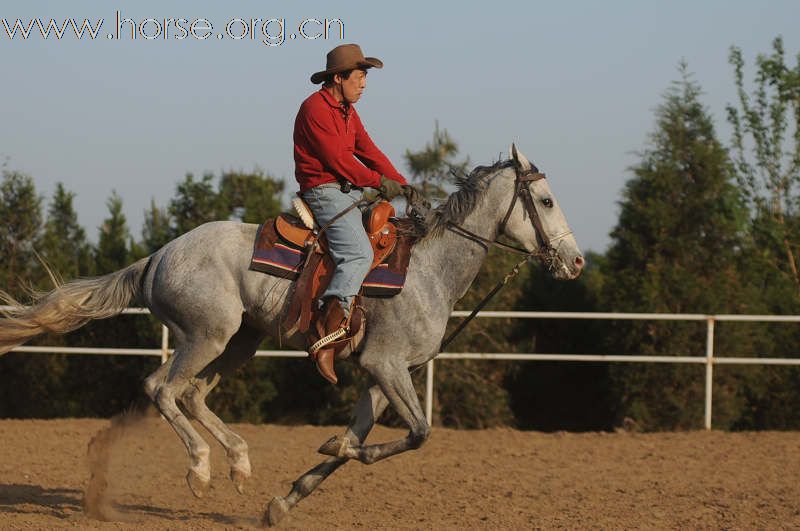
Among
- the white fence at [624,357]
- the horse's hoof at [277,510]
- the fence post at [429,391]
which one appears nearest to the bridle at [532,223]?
the horse's hoof at [277,510]

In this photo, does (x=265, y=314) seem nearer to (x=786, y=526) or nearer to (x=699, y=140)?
(x=786, y=526)

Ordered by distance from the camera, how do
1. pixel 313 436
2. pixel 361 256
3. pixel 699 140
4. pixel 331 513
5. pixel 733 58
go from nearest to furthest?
1. pixel 361 256
2. pixel 331 513
3. pixel 313 436
4. pixel 699 140
5. pixel 733 58

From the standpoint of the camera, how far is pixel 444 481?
26.0 feet

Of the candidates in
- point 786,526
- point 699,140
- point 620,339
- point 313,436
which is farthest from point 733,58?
point 786,526

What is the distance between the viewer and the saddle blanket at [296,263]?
5.69 m

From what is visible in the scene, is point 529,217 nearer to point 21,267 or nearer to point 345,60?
point 345,60

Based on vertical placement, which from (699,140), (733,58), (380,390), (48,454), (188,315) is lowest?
(48,454)

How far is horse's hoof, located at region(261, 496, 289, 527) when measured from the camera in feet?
19.3

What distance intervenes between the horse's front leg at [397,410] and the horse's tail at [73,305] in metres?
1.69

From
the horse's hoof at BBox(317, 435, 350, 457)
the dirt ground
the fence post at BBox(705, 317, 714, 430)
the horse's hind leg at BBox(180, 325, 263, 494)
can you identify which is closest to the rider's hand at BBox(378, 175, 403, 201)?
the horse's hind leg at BBox(180, 325, 263, 494)

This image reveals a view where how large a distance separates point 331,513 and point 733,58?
11.6 metres

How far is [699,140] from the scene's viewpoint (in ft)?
39.9

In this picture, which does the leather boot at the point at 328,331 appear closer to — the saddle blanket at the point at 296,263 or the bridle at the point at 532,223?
the saddle blanket at the point at 296,263

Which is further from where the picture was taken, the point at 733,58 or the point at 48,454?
the point at 733,58
